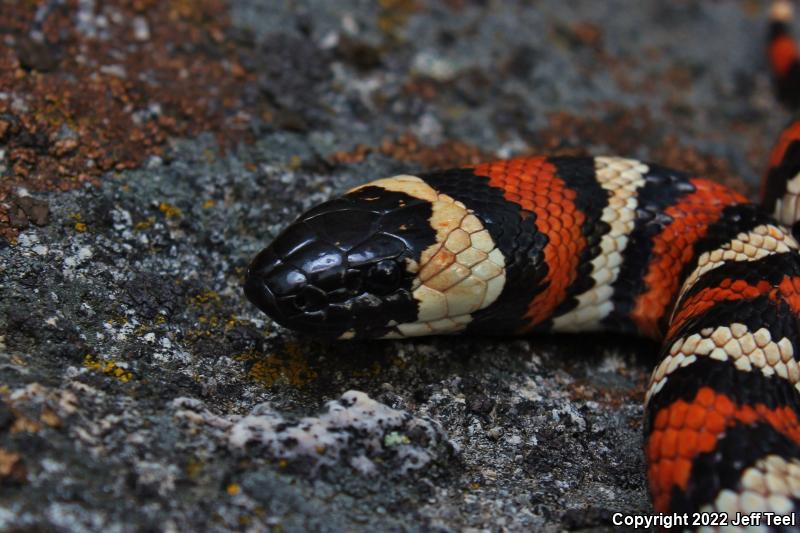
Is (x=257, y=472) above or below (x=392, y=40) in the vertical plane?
below

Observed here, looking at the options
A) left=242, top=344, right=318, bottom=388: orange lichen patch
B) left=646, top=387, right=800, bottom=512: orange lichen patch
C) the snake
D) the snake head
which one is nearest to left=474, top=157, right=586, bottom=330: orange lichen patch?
the snake

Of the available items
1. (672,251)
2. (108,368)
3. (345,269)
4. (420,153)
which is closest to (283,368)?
(345,269)

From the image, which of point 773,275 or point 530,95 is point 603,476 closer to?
point 773,275

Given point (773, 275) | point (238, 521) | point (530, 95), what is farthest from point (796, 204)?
point (238, 521)

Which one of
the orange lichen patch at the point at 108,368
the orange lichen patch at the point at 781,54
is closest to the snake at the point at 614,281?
the orange lichen patch at the point at 108,368

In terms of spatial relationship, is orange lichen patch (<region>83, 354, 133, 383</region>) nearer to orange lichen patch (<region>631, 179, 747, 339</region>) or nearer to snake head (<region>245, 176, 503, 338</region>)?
snake head (<region>245, 176, 503, 338</region>)

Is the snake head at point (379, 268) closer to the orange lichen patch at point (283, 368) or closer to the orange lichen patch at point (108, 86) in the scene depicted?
the orange lichen patch at point (283, 368)

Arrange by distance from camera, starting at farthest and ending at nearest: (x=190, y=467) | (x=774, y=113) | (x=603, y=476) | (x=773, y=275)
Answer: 1. (x=774, y=113)
2. (x=773, y=275)
3. (x=603, y=476)
4. (x=190, y=467)

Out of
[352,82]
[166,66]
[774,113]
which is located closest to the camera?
[166,66]
